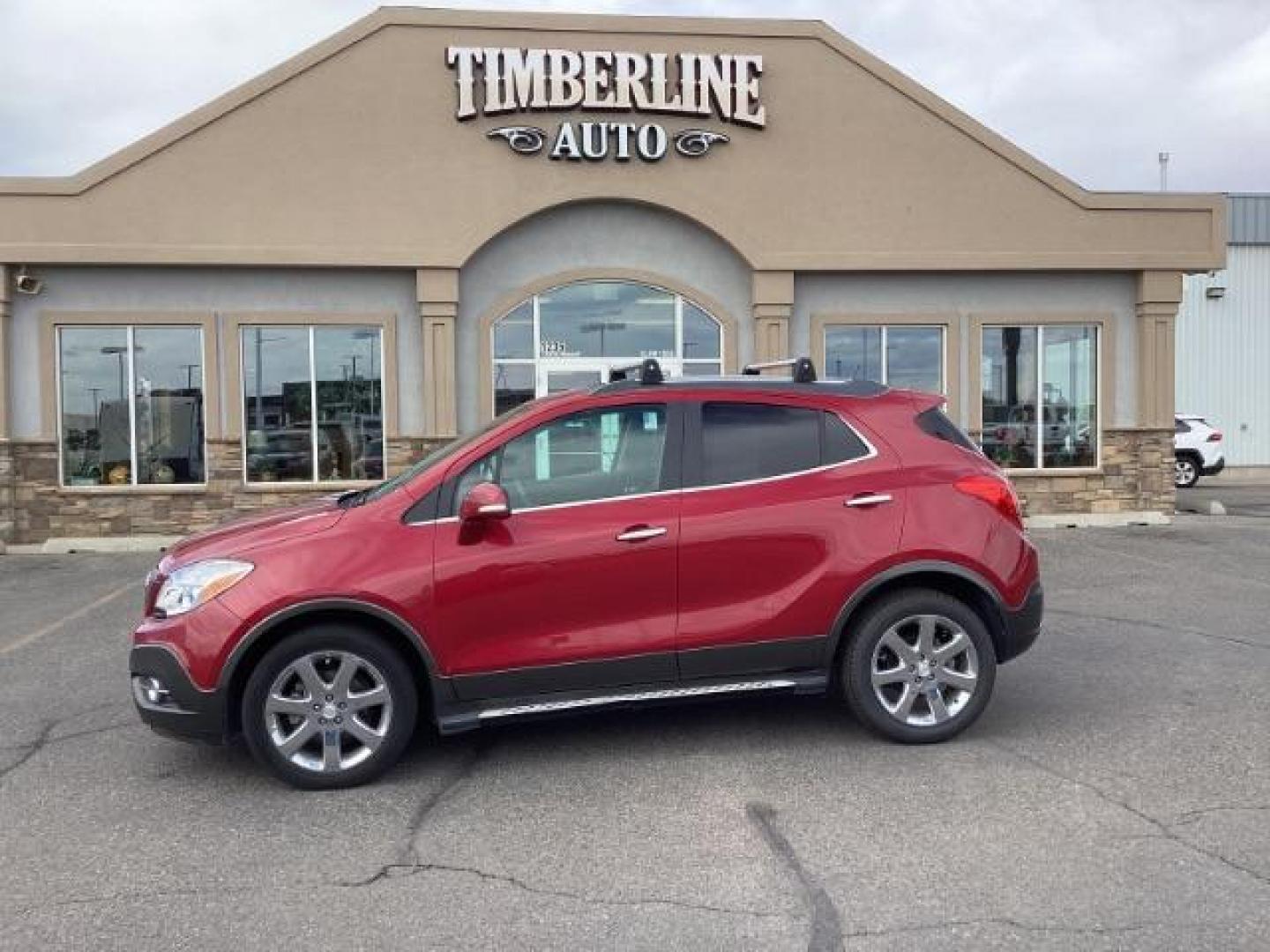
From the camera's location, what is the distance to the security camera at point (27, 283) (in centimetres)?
1283

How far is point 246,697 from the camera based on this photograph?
4.65 m

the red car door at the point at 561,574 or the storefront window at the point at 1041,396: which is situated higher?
the storefront window at the point at 1041,396

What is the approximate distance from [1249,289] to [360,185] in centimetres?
2313

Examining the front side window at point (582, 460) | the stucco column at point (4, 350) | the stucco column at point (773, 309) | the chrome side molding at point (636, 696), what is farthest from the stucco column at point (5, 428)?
the chrome side molding at point (636, 696)

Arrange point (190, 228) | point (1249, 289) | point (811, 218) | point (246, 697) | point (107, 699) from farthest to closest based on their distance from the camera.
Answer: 1. point (1249, 289)
2. point (811, 218)
3. point (190, 228)
4. point (107, 699)
5. point (246, 697)

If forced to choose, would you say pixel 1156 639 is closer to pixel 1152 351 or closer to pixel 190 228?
pixel 1152 351

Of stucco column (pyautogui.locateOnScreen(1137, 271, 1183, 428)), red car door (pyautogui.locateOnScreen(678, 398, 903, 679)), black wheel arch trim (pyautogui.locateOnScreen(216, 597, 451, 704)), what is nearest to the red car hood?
black wheel arch trim (pyautogui.locateOnScreen(216, 597, 451, 704))

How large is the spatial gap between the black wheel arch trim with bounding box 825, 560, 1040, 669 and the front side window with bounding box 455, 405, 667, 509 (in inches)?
43.6

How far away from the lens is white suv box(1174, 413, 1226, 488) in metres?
22.0

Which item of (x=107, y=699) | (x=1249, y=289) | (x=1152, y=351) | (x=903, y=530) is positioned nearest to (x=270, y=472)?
(x=107, y=699)

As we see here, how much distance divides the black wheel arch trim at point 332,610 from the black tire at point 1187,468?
2106 cm

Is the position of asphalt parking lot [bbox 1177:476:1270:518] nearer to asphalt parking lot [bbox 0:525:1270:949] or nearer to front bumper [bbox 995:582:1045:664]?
asphalt parking lot [bbox 0:525:1270:949]

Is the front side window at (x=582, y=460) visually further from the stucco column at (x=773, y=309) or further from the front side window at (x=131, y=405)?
the front side window at (x=131, y=405)

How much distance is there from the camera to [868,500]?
205 inches
